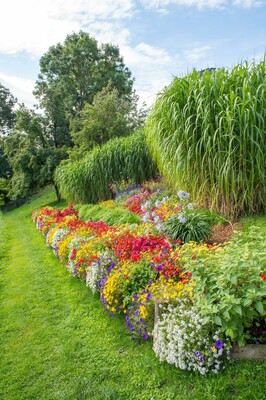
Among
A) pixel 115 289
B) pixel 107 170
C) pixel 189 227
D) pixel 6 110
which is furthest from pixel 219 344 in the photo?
pixel 6 110

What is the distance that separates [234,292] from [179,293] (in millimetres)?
486

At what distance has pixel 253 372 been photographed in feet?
5.33

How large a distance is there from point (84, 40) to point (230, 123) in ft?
62.6

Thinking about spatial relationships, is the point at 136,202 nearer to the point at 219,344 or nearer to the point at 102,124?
the point at 219,344

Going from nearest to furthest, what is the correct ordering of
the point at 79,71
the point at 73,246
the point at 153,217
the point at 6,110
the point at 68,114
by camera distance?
the point at 73,246 → the point at 153,217 → the point at 68,114 → the point at 79,71 → the point at 6,110

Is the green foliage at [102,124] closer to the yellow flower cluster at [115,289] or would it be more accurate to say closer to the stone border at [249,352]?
the yellow flower cluster at [115,289]

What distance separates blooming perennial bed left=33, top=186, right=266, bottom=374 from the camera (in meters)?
1.68

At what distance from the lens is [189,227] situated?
344cm

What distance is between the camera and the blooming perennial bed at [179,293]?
1679mm

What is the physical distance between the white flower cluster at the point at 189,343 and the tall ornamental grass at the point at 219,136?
83.2 inches

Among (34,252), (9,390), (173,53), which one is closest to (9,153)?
(34,252)

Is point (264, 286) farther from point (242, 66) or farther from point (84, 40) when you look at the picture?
point (84, 40)

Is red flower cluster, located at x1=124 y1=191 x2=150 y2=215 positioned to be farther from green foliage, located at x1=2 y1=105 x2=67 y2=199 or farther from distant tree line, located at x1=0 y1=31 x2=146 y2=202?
green foliage, located at x1=2 y1=105 x2=67 y2=199

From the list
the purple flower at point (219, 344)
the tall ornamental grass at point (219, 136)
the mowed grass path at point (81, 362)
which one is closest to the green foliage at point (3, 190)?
the mowed grass path at point (81, 362)
